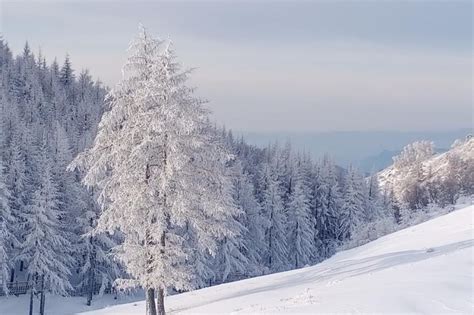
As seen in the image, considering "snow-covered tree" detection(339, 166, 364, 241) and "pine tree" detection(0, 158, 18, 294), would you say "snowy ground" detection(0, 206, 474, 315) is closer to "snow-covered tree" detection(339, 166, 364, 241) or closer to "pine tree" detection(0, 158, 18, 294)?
"pine tree" detection(0, 158, 18, 294)

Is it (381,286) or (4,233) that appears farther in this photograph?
(4,233)

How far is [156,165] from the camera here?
19203mm

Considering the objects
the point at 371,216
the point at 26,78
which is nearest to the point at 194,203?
the point at 371,216

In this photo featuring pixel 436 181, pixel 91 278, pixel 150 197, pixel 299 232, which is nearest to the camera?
pixel 150 197

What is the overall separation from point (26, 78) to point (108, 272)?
84.0m

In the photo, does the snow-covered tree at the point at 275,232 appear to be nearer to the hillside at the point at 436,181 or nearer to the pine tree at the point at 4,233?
the pine tree at the point at 4,233

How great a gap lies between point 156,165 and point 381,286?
864 centimetres

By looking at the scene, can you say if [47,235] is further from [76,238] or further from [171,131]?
[171,131]

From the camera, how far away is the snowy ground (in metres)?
14.4

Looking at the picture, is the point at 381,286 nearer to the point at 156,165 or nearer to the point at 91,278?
the point at 156,165

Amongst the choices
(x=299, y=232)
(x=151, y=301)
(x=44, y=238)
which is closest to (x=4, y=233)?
(x=44, y=238)

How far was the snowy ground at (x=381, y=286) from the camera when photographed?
47.3ft

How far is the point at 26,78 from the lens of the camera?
12425 centimetres

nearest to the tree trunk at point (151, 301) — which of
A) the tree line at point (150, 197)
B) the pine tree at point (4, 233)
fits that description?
the tree line at point (150, 197)
